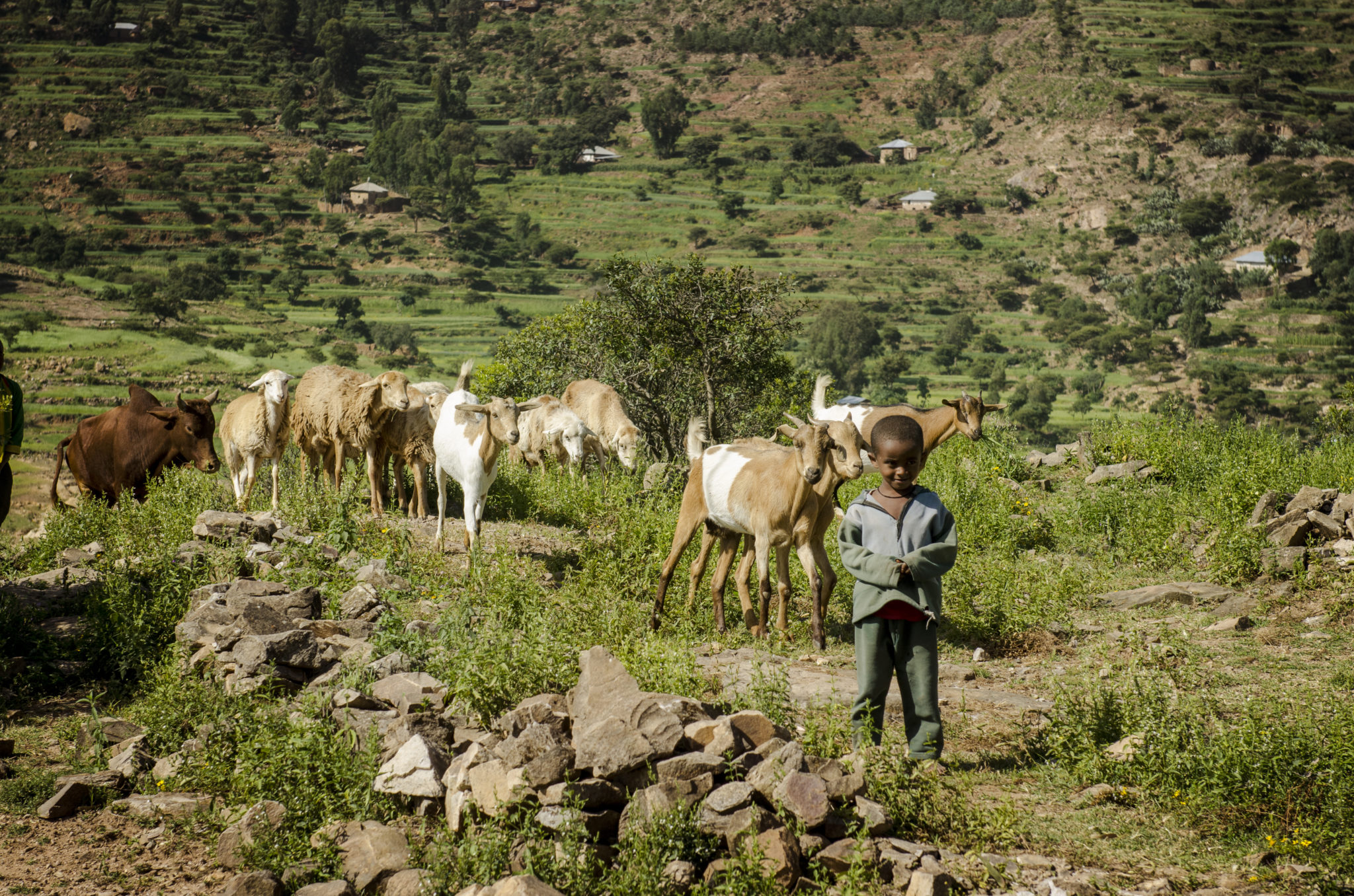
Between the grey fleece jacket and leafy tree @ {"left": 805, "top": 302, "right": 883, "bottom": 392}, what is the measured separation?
103135 millimetres

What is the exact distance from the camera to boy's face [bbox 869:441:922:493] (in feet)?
20.3

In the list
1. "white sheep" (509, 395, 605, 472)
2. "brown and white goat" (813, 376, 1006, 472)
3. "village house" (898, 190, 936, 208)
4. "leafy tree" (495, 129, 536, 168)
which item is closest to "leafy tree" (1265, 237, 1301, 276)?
"village house" (898, 190, 936, 208)

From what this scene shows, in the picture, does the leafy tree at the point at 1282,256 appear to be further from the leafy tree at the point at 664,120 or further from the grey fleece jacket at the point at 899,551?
the grey fleece jacket at the point at 899,551

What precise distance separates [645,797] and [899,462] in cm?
232

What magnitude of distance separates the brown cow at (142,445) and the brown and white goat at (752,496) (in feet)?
23.2

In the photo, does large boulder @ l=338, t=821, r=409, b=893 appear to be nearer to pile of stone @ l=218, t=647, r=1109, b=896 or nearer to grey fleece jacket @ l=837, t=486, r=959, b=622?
pile of stone @ l=218, t=647, r=1109, b=896

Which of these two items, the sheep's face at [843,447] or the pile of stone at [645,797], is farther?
the sheep's face at [843,447]

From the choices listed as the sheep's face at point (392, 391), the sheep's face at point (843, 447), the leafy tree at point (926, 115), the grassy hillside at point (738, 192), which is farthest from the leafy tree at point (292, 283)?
the sheep's face at point (843, 447)

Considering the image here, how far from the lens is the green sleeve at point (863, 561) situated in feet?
20.0

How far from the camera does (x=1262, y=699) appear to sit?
8094 millimetres

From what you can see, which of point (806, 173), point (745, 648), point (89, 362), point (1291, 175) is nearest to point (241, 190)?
point (89, 362)

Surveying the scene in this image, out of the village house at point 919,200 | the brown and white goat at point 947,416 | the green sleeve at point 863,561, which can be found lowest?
the brown and white goat at point 947,416

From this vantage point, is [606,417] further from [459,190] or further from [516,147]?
[516,147]

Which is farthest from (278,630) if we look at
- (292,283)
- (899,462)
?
(292,283)
